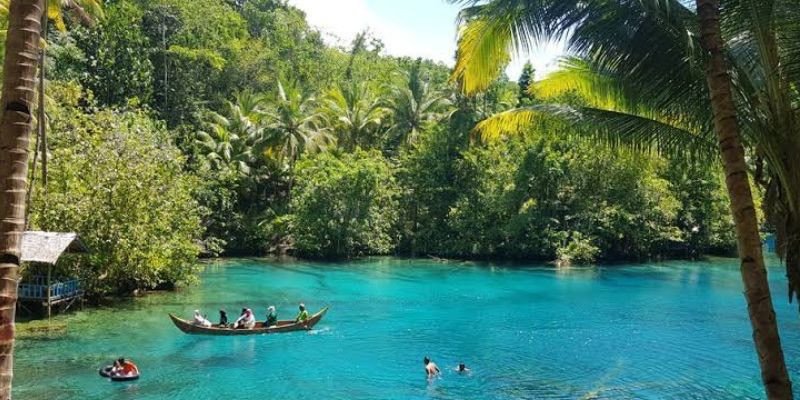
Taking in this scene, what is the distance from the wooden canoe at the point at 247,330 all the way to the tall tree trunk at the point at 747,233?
17.7 meters

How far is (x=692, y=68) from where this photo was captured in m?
6.06

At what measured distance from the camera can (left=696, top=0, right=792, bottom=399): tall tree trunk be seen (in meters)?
4.80

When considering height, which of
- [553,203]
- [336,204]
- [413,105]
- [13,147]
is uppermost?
[413,105]

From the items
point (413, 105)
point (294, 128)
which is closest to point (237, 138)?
point (294, 128)

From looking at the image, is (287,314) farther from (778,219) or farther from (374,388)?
(778,219)

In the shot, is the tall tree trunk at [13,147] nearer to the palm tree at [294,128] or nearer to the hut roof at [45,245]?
the hut roof at [45,245]

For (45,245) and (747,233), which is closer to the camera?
(747,233)

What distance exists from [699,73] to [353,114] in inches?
1726

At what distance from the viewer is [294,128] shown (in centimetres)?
4438

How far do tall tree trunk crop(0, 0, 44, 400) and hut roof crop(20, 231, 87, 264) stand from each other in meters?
17.7

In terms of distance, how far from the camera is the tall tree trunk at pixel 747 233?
4.80 m

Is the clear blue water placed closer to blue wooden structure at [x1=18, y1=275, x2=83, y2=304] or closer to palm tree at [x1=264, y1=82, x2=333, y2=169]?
blue wooden structure at [x1=18, y1=275, x2=83, y2=304]

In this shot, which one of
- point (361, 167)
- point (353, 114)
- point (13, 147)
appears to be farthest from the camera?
point (353, 114)

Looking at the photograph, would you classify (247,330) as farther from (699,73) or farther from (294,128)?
(294,128)
